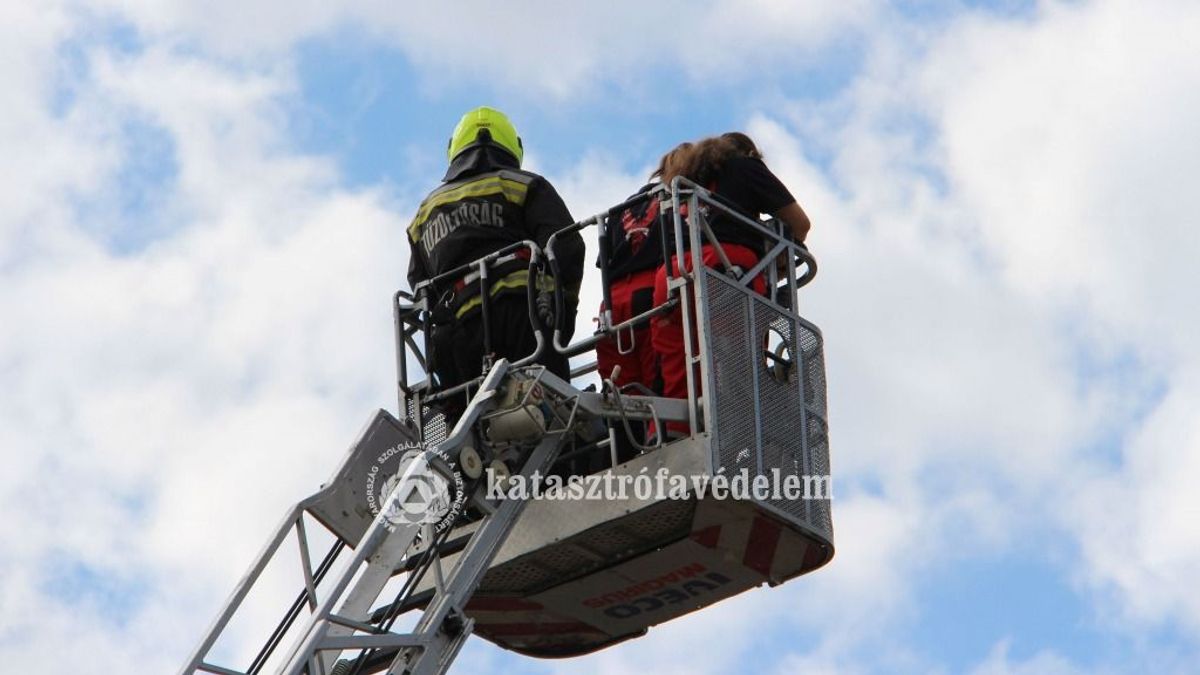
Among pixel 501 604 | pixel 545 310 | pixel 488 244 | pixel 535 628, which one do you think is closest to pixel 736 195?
pixel 545 310

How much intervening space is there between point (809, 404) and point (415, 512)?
2.69m

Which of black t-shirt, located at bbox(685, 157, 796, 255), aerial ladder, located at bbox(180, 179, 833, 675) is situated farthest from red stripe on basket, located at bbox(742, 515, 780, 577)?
black t-shirt, located at bbox(685, 157, 796, 255)

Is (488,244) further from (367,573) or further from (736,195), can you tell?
(367,573)

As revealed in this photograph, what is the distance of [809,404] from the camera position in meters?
12.9

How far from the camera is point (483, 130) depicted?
14.0 m

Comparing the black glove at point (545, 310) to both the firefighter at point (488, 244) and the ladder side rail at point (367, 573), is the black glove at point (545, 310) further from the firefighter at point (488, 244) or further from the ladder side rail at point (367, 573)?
the ladder side rail at point (367, 573)

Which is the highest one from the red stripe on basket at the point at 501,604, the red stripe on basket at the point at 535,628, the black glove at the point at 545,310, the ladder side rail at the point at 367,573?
the black glove at the point at 545,310

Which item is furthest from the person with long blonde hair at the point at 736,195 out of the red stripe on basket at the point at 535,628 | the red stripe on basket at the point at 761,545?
the red stripe on basket at the point at 535,628

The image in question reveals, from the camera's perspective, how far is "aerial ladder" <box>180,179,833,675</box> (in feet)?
37.3

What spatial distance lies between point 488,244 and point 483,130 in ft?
2.65

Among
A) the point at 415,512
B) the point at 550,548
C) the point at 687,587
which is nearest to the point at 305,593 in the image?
the point at 415,512

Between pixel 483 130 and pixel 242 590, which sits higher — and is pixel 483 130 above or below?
above

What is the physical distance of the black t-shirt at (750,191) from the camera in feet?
43.1

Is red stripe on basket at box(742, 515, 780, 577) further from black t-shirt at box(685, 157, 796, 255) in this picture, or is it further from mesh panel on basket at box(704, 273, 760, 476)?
black t-shirt at box(685, 157, 796, 255)
